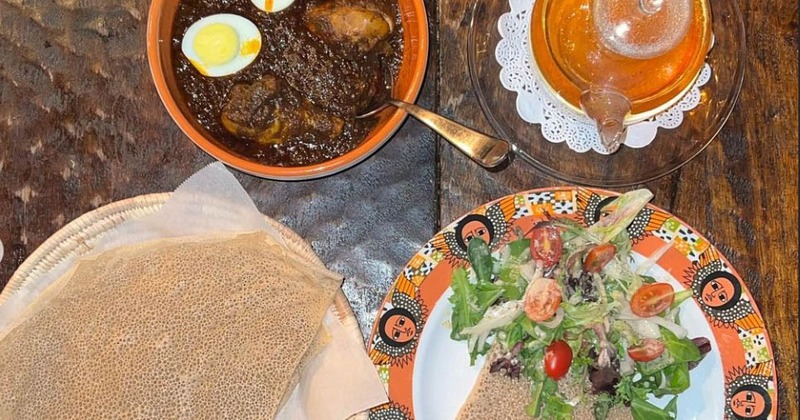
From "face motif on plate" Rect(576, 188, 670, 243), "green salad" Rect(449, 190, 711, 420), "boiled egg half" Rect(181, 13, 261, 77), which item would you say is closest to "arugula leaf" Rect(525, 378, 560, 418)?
"green salad" Rect(449, 190, 711, 420)

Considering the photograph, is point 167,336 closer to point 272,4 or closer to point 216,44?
point 216,44

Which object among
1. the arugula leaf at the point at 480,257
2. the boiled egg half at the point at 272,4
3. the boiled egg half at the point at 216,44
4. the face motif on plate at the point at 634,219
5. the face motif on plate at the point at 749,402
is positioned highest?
the boiled egg half at the point at 272,4

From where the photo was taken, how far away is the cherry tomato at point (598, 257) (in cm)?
167

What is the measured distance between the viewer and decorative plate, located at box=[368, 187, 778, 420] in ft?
5.54

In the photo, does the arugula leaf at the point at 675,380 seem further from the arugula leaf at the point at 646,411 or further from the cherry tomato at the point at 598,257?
the cherry tomato at the point at 598,257

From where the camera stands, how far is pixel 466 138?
166 centimetres

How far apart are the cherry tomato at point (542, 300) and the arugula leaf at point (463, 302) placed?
0.37 ft

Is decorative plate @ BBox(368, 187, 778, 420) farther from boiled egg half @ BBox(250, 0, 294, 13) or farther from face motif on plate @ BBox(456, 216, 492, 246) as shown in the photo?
boiled egg half @ BBox(250, 0, 294, 13)

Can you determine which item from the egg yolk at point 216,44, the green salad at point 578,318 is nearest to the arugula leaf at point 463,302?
the green salad at point 578,318

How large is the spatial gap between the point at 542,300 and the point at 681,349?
32cm

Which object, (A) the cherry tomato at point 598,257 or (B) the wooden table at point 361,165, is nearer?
(A) the cherry tomato at point 598,257

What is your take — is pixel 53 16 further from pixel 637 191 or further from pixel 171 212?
pixel 637 191

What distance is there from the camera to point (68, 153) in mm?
1843

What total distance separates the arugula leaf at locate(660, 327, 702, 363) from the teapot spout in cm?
46
